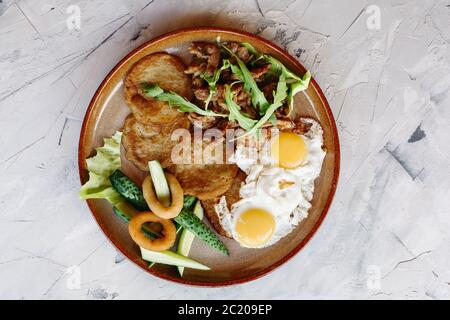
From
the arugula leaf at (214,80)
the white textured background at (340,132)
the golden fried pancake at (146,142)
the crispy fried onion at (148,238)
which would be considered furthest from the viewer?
the white textured background at (340,132)

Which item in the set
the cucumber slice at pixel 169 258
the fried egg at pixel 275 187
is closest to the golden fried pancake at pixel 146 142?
the fried egg at pixel 275 187

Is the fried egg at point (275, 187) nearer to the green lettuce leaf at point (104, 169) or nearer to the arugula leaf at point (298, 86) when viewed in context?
the arugula leaf at point (298, 86)

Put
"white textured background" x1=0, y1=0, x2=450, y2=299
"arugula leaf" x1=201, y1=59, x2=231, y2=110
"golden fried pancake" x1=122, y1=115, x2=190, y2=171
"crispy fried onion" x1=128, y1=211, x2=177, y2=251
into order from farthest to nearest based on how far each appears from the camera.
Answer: "white textured background" x1=0, y1=0, x2=450, y2=299
"golden fried pancake" x1=122, y1=115, x2=190, y2=171
"crispy fried onion" x1=128, y1=211, x2=177, y2=251
"arugula leaf" x1=201, y1=59, x2=231, y2=110

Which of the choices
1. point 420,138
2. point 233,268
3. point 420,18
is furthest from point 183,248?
point 420,18

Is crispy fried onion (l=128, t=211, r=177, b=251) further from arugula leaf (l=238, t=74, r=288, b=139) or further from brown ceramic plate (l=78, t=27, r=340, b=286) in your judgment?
arugula leaf (l=238, t=74, r=288, b=139)

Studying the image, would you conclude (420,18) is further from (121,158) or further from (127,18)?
(121,158)

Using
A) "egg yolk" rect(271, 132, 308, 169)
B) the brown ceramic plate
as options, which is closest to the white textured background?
the brown ceramic plate

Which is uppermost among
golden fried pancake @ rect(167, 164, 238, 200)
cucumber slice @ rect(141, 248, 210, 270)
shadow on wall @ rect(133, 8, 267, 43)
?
shadow on wall @ rect(133, 8, 267, 43)
